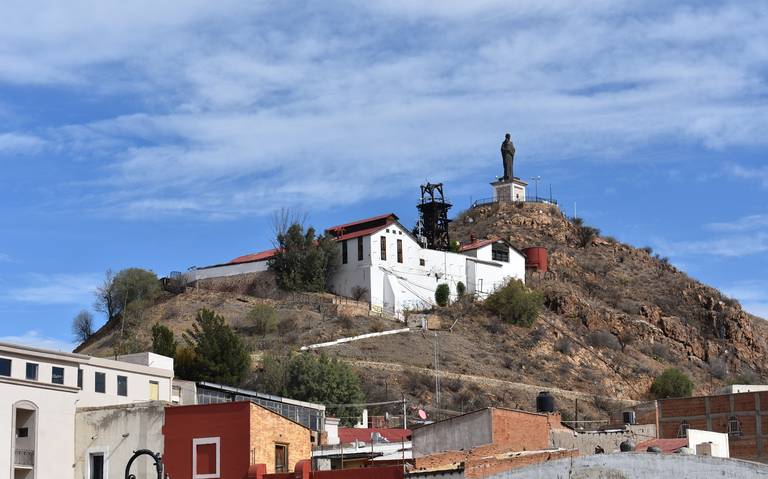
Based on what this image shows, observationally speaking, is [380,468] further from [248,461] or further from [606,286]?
[606,286]

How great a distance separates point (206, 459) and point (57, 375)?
895 cm

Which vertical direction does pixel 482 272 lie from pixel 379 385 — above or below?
above

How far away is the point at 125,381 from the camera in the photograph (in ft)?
178

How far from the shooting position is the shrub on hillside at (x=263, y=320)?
100 m

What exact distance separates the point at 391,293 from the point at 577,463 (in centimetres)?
7178

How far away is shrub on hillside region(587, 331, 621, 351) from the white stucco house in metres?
9.85

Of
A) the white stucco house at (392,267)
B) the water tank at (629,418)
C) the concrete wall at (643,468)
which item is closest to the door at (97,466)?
the concrete wall at (643,468)

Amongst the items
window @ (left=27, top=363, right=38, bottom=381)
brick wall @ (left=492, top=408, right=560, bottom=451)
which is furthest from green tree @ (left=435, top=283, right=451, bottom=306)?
window @ (left=27, top=363, right=38, bottom=381)

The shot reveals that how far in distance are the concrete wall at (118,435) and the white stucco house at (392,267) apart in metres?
60.0

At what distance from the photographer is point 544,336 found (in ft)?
366

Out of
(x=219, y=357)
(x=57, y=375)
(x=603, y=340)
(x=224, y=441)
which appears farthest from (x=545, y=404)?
(x=603, y=340)

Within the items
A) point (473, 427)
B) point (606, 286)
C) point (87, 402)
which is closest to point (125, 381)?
point (87, 402)

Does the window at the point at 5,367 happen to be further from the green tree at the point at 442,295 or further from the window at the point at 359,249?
the green tree at the point at 442,295

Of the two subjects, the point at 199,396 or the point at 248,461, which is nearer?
the point at 248,461
